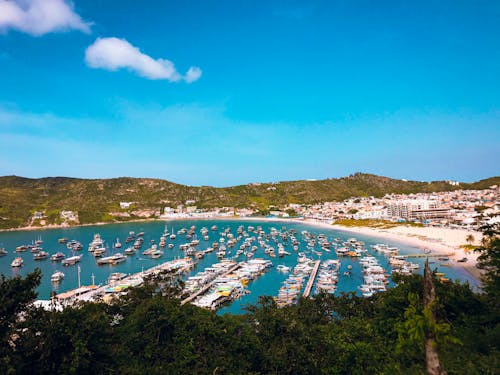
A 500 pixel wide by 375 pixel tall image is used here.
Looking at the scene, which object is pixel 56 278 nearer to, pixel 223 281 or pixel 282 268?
pixel 223 281

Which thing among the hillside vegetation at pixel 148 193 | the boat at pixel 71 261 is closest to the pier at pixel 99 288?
the boat at pixel 71 261

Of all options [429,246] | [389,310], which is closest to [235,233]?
[429,246]

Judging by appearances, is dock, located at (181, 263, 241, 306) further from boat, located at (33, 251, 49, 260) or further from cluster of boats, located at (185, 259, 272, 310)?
boat, located at (33, 251, 49, 260)

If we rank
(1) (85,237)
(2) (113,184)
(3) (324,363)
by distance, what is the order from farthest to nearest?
(2) (113,184)
(1) (85,237)
(3) (324,363)

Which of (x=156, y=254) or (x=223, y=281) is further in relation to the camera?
(x=156, y=254)

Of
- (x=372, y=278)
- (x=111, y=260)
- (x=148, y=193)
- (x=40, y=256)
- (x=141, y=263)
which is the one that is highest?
(x=148, y=193)

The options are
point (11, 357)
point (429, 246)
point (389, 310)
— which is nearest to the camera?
point (11, 357)

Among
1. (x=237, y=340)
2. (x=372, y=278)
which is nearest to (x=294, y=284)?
(x=372, y=278)

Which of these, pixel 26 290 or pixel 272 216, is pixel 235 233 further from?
pixel 26 290
